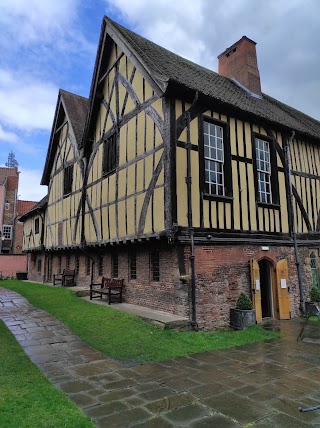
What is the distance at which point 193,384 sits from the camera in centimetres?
534

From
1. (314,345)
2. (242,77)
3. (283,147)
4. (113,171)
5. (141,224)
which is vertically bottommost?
(314,345)

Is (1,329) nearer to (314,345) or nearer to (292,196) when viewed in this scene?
(314,345)

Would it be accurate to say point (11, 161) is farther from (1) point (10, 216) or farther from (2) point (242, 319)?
(2) point (242, 319)

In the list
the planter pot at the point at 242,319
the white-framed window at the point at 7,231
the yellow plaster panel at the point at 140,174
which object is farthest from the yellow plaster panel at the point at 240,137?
the white-framed window at the point at 7,231

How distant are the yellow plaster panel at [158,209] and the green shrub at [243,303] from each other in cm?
312

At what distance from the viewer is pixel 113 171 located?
13016 mm

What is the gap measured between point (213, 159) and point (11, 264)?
26385 millimetres

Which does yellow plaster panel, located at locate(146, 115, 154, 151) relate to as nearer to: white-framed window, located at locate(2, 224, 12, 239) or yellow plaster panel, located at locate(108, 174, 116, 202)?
yellow plaster panel, located at locate(108, 174, 116, 202)

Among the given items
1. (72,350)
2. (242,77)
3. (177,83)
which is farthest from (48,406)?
(242,77)

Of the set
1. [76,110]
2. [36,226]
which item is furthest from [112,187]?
[36,226]

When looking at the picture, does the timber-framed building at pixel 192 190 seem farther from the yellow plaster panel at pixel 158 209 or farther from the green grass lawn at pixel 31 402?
the green grass lawn at pixel 31 402

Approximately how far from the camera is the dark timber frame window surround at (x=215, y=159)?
10148mm

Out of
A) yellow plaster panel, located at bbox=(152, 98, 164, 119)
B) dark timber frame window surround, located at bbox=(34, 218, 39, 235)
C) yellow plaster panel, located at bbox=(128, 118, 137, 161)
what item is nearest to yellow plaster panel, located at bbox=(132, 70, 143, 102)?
yellow plaster panel, located at bbox=(128, 118, 137, 161)

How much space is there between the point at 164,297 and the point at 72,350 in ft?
11.4
